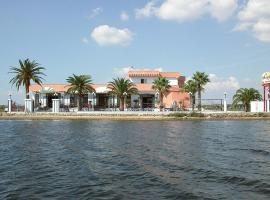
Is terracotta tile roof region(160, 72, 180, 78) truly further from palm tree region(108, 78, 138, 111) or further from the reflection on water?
the reflection on water

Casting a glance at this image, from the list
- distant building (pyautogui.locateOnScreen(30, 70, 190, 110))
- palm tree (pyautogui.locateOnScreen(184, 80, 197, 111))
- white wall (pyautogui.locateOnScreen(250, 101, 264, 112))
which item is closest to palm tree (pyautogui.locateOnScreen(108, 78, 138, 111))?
distant building (pyautogui.locateOnScreen(30, 70, 190, 110))

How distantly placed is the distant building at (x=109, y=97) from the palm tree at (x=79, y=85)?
113 inches

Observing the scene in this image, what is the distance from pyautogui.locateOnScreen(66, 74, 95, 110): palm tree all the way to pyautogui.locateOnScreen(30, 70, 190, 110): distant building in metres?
2.88

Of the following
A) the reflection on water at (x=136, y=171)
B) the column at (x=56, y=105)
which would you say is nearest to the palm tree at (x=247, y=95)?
the column at (x=56, y=105)

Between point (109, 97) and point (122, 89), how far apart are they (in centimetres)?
744

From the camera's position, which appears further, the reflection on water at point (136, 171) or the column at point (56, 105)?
the column at point (56, 105)

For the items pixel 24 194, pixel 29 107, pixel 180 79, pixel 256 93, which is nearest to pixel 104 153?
pixel 24 194

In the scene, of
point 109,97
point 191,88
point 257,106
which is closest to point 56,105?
point 109,97

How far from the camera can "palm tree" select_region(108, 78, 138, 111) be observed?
2876 inches

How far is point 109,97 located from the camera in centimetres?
7981

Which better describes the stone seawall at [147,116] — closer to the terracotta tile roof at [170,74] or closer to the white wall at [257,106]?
the white wall at [257,106]

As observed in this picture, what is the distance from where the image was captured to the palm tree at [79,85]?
7269cm

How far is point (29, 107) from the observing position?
68.8 metres

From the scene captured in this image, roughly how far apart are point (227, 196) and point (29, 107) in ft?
196
